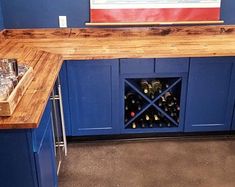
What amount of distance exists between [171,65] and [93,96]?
2.27 ft

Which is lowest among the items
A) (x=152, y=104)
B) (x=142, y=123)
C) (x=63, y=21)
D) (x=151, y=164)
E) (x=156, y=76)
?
(x=151, y=164)

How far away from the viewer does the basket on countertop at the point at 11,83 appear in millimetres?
1321

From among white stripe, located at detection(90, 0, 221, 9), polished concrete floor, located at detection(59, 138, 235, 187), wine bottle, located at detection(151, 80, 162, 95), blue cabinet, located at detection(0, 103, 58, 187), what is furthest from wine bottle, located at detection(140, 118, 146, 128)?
blue cabinet, located at detection(0, 103, 58, 187)

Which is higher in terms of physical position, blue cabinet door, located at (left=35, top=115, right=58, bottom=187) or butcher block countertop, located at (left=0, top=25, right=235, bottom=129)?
butcher block countertop, located at (left=0, top=25, right=235, bottom=129)

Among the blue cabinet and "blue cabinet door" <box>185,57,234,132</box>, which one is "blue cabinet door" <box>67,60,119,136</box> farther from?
the blue cabinet

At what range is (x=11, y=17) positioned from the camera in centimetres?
282

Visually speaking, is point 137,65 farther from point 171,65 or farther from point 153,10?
point 153,10

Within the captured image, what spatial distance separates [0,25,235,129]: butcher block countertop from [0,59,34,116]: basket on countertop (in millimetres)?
64

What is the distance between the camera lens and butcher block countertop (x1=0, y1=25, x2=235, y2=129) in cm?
217

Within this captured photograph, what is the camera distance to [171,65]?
2.46 m

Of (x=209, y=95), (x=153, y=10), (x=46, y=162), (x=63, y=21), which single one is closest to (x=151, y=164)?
(x=209, y=95)

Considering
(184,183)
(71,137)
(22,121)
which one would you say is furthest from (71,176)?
(22,121)

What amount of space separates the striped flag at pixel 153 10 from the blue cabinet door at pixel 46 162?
1.45m

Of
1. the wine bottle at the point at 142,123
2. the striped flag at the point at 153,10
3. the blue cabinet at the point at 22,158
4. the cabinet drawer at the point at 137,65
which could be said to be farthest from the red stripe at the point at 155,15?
the blue cabinet at the point at 22,158
